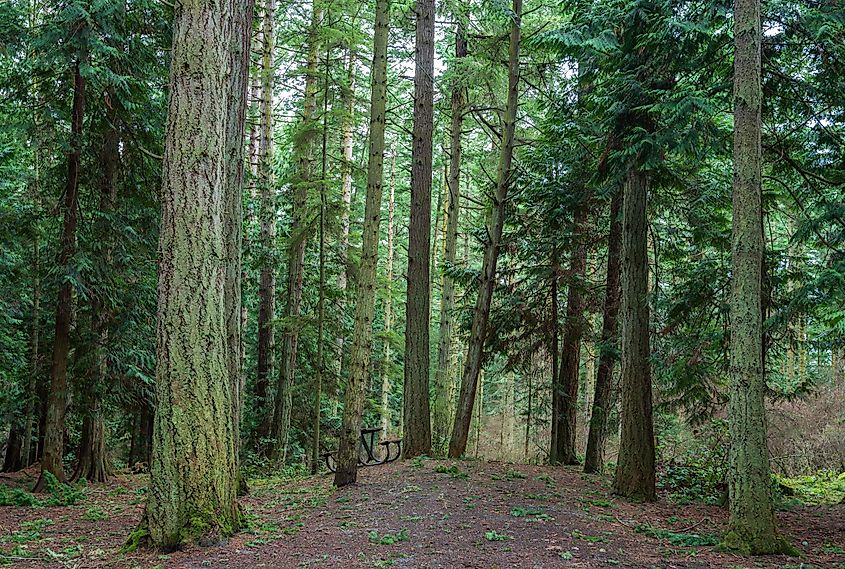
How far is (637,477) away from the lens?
9.30 metres

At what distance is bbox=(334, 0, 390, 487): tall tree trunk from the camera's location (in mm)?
9312

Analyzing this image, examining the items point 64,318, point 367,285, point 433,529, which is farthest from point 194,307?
point 64,318

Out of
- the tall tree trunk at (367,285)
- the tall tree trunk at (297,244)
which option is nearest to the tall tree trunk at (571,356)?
the tall tree trunk at (367,285)

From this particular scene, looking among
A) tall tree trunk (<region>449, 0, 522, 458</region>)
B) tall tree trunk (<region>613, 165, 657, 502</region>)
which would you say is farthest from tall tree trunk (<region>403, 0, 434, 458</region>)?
tall tree trunk (<region>613, 165, 657, 502</region>)

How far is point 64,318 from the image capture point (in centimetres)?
1038

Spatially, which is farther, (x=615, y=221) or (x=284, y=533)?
(x=615, y=221)

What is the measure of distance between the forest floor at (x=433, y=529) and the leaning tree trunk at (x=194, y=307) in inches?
15.5

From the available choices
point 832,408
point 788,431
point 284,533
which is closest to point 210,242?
point 284,533

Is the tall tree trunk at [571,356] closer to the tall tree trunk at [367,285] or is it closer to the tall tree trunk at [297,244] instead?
the tall tree trunk at [367,285]

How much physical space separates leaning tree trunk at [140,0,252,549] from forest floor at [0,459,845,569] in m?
0.39

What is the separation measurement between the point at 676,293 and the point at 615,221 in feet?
8.70

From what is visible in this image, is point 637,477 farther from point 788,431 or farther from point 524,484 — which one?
point 788,431

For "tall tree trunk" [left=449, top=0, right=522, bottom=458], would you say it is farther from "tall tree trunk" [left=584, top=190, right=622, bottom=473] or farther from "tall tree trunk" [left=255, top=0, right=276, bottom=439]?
"tall tree trunk" [left=255, top=0, right=276, bottom=439]

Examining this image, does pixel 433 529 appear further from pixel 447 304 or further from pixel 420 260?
pixel 447 304
